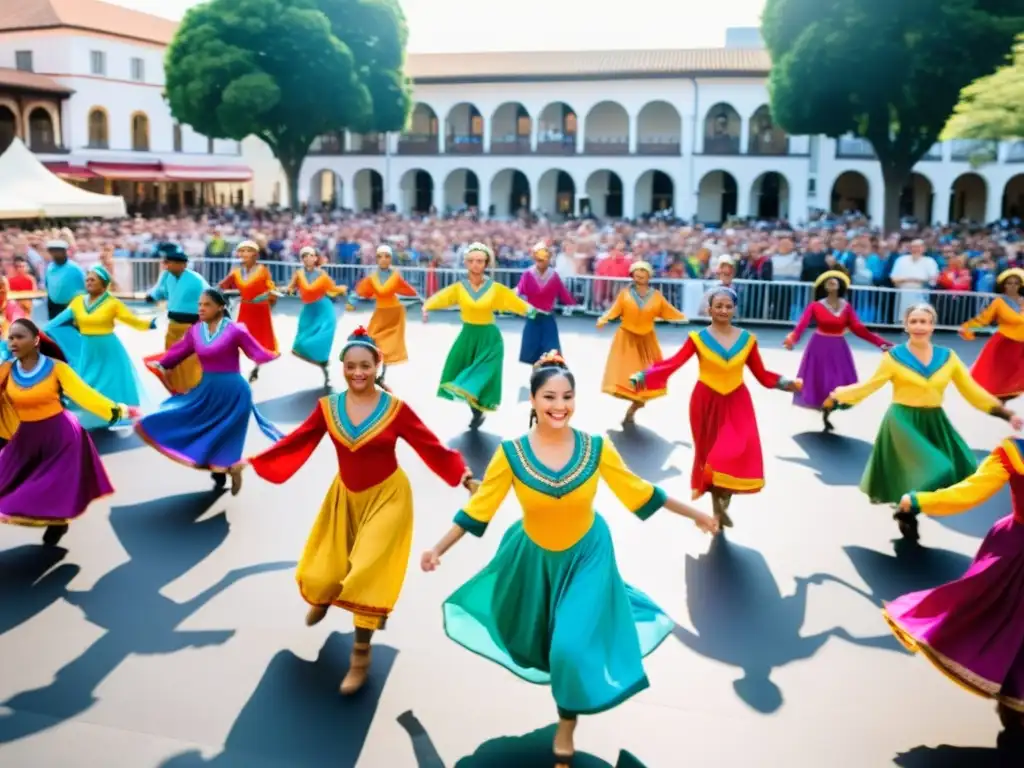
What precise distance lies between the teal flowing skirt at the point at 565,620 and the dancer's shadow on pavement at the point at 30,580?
2.74 meters

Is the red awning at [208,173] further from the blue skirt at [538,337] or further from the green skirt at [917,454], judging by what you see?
the green skirt at [917,454]

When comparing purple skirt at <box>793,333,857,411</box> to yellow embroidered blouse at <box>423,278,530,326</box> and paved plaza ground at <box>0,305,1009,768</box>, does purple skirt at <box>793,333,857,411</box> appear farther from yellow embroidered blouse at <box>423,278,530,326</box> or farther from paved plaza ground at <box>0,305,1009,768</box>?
yellow embroidered blouse at <box>423,278,530,326</box>

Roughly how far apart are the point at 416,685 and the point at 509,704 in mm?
498

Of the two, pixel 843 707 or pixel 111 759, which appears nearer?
pixel 111 759

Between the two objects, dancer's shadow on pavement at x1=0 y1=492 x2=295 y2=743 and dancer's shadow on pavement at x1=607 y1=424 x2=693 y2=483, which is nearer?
dancer's shadow on pavement at x1=0 y1=492 x2=295 y2=743

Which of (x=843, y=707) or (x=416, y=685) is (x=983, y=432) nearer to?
(x=843, y=707)

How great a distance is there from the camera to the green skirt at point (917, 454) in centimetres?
742

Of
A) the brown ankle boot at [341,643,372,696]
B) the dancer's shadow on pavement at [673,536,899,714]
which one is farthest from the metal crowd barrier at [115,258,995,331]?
the brown ankle boot at [341,643,372,696]

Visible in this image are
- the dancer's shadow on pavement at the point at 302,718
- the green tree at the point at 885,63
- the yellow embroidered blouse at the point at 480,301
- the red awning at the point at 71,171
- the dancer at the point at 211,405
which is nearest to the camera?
the dancer's shadow on pavement at the point at 302,718

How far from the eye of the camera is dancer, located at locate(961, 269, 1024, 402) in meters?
11.4

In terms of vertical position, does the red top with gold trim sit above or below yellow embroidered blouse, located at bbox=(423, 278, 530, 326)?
below

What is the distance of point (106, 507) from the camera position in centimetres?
826

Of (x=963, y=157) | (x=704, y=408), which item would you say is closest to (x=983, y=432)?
(x=704, y=408)

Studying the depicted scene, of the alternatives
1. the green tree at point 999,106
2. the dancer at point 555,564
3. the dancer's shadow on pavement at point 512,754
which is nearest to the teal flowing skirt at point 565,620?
the dancer at point 555,564
